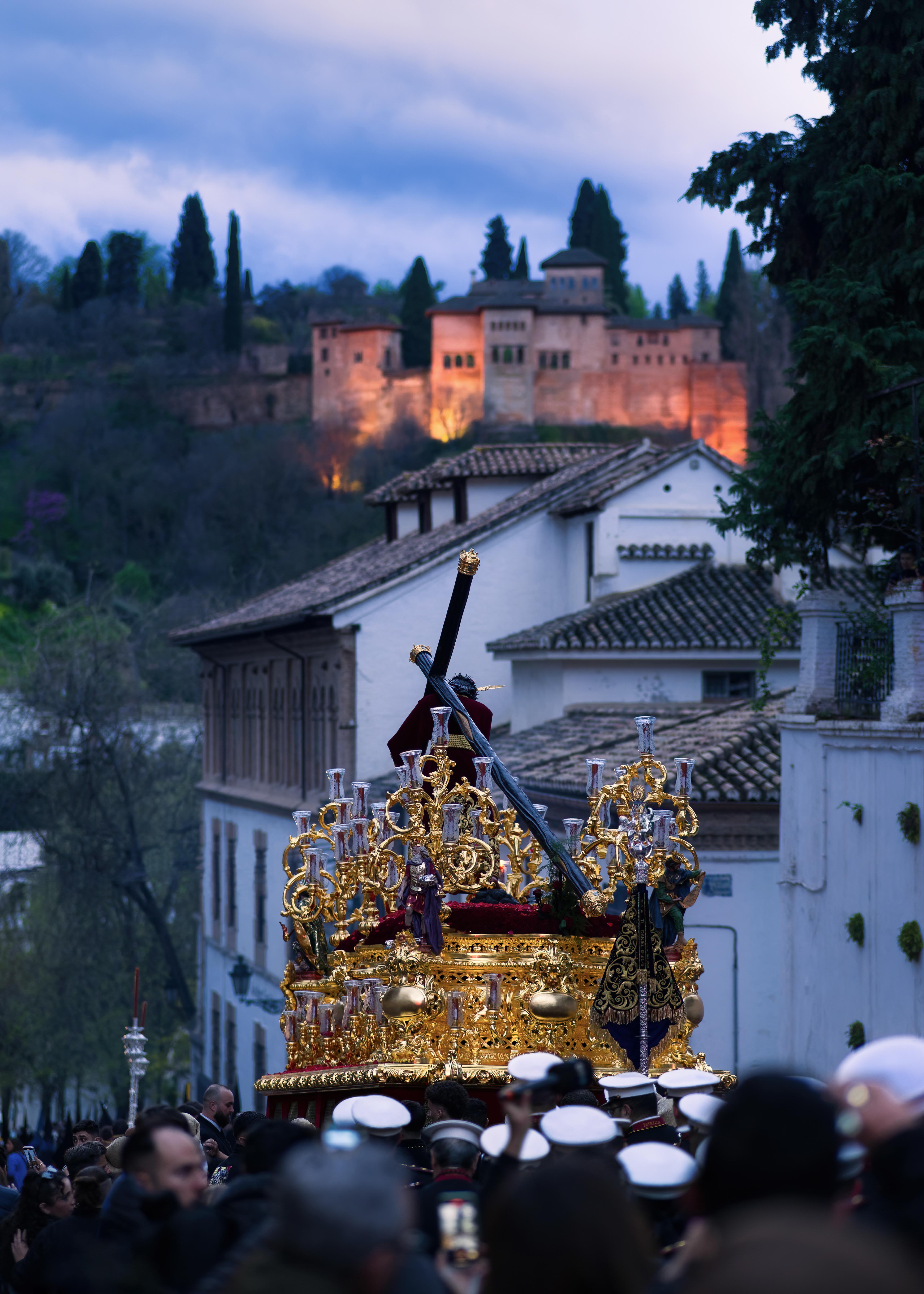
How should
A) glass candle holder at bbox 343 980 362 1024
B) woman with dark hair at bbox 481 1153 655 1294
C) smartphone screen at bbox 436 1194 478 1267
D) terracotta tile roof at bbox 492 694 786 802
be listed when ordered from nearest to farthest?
woman with dark hair at bbox 481 1153 655 1294, smartphone screen at bbox 436 1194 478 1267, glass candle holder at bbox 343 980 362 1024, terracotta tile roof at bbox 492 694 786 802

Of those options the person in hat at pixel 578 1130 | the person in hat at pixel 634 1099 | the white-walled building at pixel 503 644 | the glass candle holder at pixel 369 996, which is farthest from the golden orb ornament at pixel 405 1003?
the white-walled building at pixel 503 644

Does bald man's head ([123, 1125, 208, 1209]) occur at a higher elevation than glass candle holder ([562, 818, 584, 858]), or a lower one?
lower

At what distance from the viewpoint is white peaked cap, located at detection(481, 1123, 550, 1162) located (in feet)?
16.5

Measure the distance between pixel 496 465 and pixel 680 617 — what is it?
24.0ft

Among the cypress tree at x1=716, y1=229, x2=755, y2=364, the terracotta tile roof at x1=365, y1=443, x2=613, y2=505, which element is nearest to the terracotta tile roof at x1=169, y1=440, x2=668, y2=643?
the terracotta tile roof at x1=365, y1=443, x2=613, y2=505

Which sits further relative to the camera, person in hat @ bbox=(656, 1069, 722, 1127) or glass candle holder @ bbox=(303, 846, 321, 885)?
glass candle holder @ bbox=(303, 846, 321, 885)

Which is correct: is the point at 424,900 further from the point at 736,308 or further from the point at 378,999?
the point at 736,308

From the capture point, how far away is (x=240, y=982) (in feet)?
96.7

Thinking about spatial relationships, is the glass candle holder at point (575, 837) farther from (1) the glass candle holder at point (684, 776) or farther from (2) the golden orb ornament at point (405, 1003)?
(2) the golden orb ornament at point (405, 1003)

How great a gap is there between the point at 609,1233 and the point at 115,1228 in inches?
80.4

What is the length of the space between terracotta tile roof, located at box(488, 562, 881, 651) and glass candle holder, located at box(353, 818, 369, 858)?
604 inches

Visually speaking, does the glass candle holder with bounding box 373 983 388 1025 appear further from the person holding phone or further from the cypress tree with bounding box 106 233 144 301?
the cypress tree with bounding box 106 233 144 301

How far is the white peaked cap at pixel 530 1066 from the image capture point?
653cm

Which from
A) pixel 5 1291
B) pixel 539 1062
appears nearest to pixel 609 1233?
pixel 539 1062
